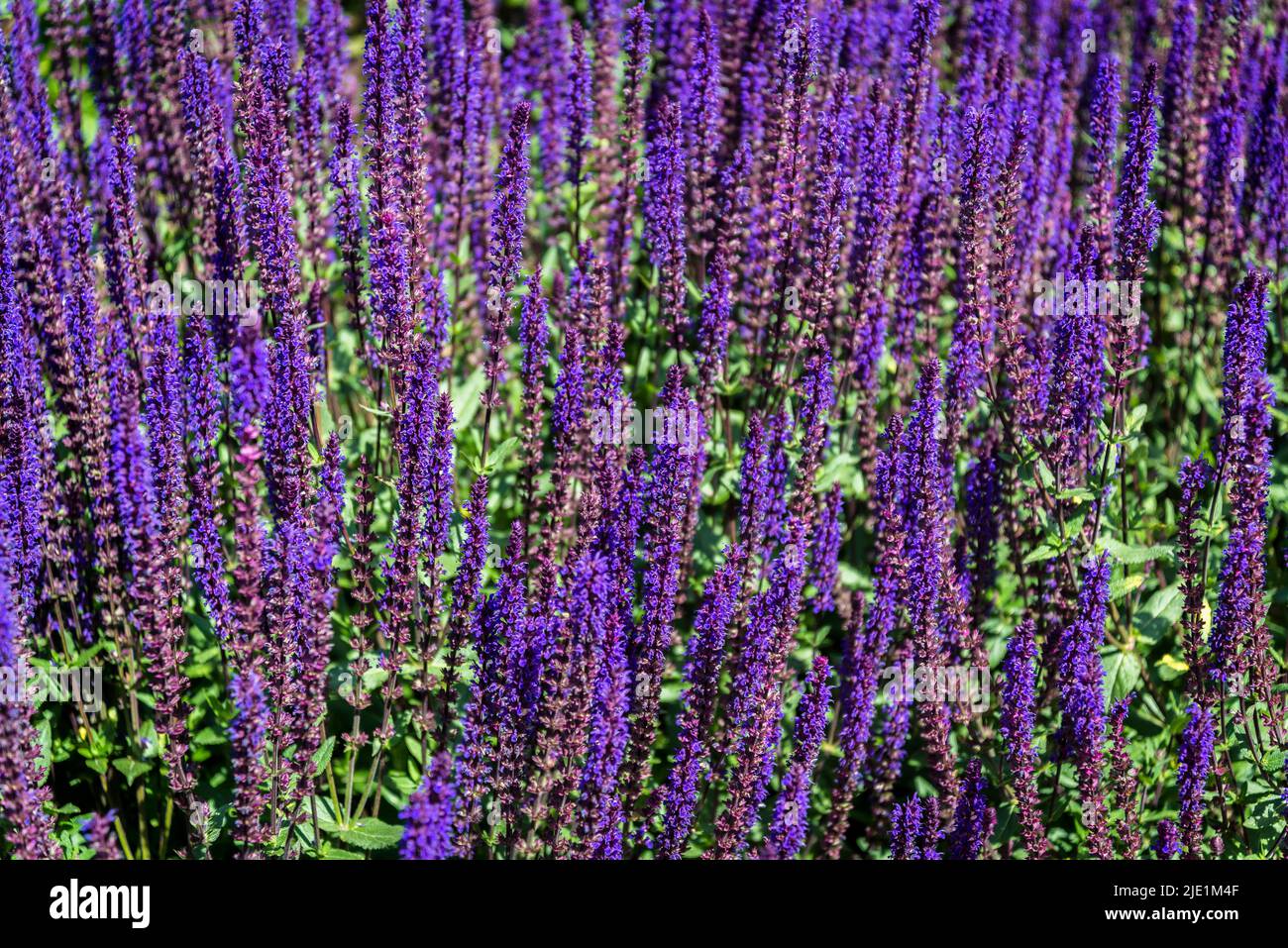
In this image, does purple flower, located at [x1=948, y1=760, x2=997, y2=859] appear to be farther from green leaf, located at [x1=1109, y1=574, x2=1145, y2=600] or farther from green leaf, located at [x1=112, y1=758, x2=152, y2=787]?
green leaf, located at [x1=112, y1=758, x2=152, y2=787]

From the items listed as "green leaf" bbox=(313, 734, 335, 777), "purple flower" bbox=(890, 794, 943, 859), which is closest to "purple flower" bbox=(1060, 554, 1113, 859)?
"purple flower" bbox=(890, 794, 943, 859)

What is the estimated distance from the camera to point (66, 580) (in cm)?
756

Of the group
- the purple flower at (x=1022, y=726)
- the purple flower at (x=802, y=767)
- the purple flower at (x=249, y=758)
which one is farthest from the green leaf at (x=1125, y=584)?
the purple flower at (x=249, y=758)

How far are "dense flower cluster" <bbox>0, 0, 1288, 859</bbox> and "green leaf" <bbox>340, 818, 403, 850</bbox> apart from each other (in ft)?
0.13

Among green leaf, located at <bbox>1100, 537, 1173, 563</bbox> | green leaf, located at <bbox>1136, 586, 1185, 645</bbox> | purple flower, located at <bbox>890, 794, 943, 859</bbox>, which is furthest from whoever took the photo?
green leaf, located at <bbox>1136, 586, 1185, 645</bbox>

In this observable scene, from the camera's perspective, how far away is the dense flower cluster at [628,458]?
21.7 ft

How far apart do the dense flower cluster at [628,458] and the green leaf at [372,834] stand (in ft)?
0.13

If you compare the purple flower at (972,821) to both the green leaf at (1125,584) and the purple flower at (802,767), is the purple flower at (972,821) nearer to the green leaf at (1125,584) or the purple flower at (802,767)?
the purple flower at (802,767)

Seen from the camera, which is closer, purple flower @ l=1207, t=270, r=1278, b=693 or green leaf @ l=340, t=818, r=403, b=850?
purple flower @ l=1207, t=270, r=1278, b=693

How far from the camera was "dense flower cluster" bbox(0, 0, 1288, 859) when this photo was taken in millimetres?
6605

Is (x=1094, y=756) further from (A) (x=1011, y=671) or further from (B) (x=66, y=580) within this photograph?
(B) (x=66, y=580)

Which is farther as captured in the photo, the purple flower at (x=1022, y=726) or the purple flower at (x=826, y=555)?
the purple flower at (x=826, y=555)

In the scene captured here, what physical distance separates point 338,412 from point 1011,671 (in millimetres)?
4794
